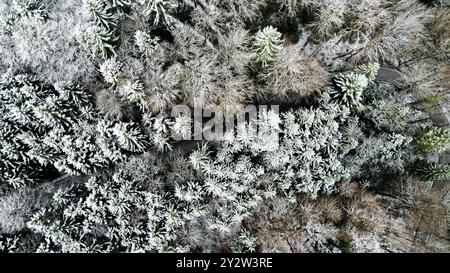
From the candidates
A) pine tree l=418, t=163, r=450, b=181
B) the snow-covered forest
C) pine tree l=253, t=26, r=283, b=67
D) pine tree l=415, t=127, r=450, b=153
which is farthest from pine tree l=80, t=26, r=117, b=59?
pine tree l=418, t=163, r=450, b=181

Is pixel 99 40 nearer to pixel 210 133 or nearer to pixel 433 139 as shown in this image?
pixel 210 133

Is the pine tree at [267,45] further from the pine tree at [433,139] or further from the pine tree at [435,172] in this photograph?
the pine tree at [435,172]

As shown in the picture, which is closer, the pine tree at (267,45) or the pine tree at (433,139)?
the pine tree at (267,45)

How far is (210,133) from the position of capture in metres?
15.3

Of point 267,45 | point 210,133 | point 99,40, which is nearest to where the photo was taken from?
point 267,45

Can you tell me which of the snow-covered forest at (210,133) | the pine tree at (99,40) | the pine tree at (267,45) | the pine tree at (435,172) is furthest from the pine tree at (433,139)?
the pine tree at (99,40)

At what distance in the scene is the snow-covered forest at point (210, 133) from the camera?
47.4 feet

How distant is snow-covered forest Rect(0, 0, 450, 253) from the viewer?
14453 millimetres

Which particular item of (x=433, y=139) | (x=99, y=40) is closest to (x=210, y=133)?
(x=99, y=40)

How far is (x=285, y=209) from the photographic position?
14625 mm

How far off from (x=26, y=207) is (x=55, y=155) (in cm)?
235

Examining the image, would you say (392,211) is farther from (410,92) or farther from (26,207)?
(26,207)

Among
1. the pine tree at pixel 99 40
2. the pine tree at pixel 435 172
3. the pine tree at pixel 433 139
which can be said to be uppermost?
the pine tree at pixel 99 40
